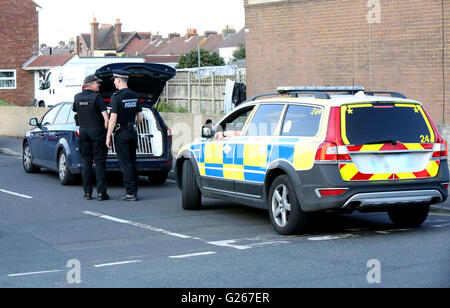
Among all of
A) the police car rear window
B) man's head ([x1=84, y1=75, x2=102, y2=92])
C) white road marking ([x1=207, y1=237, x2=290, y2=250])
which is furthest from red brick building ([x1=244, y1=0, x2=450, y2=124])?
white road marking ([x1=207, y1=237, x2=290, y2=250])

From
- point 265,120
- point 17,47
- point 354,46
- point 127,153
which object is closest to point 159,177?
point 127,153

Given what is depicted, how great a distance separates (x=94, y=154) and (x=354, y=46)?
450 inches

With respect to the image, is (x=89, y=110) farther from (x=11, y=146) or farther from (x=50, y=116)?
(x=11, y=146)

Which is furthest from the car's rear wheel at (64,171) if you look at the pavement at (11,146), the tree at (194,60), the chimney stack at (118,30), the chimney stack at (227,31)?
the chimney stack at (118,30)

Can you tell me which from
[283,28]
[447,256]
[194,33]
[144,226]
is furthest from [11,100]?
[194,33]

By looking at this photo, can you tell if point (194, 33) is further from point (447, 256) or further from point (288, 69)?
point (447, 256)

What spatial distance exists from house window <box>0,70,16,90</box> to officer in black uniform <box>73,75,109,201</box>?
1368 inches

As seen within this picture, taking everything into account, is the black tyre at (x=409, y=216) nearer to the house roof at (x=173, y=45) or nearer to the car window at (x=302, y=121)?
the car window at (x=302, y=121)

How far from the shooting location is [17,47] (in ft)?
153

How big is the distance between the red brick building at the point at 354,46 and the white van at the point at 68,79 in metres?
11.1

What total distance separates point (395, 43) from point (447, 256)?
46.4 ft

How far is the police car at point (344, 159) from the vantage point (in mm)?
8820

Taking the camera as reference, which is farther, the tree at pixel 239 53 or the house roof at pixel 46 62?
the tree at pixel 239 53

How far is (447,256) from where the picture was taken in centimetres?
782
